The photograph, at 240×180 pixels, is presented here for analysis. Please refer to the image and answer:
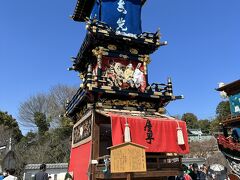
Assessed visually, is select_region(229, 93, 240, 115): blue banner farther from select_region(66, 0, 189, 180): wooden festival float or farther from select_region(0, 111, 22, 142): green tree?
select_region(0, 111, 22, 142): green tree

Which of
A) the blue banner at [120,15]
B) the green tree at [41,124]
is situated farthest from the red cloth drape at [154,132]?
the green tree at [41,124]

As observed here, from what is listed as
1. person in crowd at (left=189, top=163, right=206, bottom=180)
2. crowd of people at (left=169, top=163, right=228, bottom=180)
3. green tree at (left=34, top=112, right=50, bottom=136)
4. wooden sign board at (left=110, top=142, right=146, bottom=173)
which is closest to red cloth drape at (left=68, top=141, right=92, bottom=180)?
wooden sign board at (left=110, top=142, right=146, bottom=173)

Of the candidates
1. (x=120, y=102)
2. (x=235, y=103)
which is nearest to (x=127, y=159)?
(x=120, y=102)

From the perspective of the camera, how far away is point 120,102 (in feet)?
46.0

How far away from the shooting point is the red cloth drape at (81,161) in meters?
12.7

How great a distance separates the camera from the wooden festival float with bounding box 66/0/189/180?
11.7 metres

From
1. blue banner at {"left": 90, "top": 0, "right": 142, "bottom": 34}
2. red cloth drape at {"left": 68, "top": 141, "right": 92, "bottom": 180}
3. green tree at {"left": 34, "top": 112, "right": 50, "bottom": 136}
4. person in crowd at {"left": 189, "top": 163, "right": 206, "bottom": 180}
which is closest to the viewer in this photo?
person in crowd at {"left": 189, "top": 163, "right": 206, "bottom": 180}

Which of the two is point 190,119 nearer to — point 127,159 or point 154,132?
point 154,132

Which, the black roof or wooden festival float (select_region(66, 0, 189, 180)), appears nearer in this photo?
wooden festival float (select_region(66, 0, 189, 180))

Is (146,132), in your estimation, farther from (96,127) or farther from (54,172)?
(54,172)

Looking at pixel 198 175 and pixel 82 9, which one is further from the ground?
pixel 82 9

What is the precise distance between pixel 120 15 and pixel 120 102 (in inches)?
236

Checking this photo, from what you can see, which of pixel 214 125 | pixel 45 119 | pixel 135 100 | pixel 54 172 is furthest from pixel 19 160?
pixel 214 125

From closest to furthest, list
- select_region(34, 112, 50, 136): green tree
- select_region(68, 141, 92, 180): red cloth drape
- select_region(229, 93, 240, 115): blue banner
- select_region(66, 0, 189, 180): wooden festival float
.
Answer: select_region(66, 0, 189, 180): wooden festival float → select_region(68, 141, 92, 180): red cloth drape → select_region(229, 93, 240, 115): blue banner → select_region(34, 112, 50, 136): green tree
